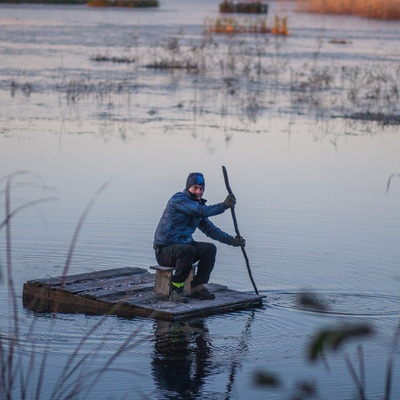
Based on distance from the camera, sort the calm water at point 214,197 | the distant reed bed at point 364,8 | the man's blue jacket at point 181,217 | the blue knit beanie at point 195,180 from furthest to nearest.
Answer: the distant reed bed at point 364,8 < the blue knit beanie at point 195,180 < the man's blue jacket at point 181,217 < the calm water at point 214,197

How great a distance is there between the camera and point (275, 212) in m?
14.0

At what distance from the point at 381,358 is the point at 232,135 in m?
11.1

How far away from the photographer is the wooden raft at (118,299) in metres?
9.44

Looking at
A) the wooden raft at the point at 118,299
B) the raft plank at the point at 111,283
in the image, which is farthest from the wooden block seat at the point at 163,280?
the raft plank at the point at 111,283

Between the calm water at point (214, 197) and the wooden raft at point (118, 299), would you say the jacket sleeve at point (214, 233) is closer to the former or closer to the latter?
the wooden raft at point (118, 299)

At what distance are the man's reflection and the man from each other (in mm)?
495

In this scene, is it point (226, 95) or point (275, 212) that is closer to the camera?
point (275, 212)

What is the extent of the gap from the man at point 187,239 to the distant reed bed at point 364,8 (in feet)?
162

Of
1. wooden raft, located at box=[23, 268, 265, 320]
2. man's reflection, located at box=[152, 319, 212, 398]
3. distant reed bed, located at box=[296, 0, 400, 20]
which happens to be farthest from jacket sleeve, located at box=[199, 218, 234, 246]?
distant reed bed, located at box=[296, 0, 400, 20]

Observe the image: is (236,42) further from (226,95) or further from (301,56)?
(226,95)

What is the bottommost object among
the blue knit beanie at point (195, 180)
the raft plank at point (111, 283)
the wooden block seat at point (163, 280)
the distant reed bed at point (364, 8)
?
the raft plank at point (111, 283)

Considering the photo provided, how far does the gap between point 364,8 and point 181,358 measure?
54211 mm

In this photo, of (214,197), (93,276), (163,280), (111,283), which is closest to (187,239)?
(163,280)

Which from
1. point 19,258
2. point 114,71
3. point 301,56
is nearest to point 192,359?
point 19,258
